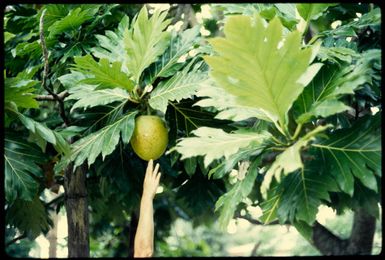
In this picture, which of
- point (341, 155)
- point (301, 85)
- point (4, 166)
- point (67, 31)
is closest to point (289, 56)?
point (301, 85)

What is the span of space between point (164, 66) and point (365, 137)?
820 mm

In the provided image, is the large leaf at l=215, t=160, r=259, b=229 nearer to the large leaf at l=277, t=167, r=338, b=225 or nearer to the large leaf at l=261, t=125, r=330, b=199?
the large leaf at l=277, t=167, r=338, b=225

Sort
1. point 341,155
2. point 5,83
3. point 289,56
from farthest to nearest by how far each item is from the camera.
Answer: point 5,83
point 341,155
point 289,56

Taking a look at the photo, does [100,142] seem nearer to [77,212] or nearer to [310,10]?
[77,212]

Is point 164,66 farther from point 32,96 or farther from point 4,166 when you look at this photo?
point 4,166

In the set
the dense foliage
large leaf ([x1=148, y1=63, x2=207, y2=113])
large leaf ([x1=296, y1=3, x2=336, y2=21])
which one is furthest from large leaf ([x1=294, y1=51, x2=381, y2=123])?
large leaf ([x1=148, y1=63, x2=207, y2=113])

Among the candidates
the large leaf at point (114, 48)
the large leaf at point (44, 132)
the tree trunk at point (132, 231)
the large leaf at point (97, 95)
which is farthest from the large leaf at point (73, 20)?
Answer: the tree trunk at point (132, 231)

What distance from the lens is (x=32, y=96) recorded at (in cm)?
200

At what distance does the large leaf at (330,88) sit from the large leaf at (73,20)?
1040 millimetres

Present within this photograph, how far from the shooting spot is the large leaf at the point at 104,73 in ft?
6.25

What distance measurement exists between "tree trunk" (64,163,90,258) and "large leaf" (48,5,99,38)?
22.5 inches

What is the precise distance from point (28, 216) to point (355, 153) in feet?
5.56

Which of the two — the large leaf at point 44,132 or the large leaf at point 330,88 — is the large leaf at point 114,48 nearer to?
the large leaf at point 44,132

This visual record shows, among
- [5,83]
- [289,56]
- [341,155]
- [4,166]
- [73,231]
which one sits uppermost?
[289,56]
